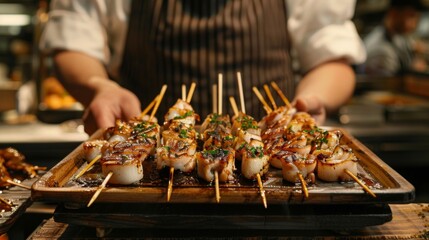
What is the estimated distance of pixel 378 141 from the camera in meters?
4.55

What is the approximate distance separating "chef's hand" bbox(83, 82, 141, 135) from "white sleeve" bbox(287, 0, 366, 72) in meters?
1.39

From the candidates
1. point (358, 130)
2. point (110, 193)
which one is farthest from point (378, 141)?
point (110, 193)

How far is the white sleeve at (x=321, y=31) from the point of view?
3.35 meters

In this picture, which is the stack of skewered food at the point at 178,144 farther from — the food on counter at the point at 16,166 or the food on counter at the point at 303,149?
the food on counter at the point at 16,166

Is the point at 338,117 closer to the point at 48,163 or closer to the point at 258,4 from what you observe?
the point at 258,4

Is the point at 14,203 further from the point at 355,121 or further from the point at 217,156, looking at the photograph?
the point at 355,121

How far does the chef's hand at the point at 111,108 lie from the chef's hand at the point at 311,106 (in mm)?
845

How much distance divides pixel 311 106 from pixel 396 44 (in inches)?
230

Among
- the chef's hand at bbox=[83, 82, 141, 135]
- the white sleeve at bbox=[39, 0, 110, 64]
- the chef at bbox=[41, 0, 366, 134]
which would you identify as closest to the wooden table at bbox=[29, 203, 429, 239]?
the chef's hand at bbox=[83, 82, 141, 135]

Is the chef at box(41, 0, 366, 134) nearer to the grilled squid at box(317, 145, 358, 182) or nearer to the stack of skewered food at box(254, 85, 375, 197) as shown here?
the stack of skewered food at box(254, 85, 375, 197)

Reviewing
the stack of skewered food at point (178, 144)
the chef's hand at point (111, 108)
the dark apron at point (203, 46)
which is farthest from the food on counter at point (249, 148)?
the dark apron at point (203, 46)

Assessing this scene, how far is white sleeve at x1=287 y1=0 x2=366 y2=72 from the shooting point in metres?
3.35

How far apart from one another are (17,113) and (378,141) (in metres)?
3.81

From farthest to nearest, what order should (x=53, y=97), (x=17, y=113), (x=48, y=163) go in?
(x=17, y=113)
(x=53, y=97)
(x=48, y=163)
